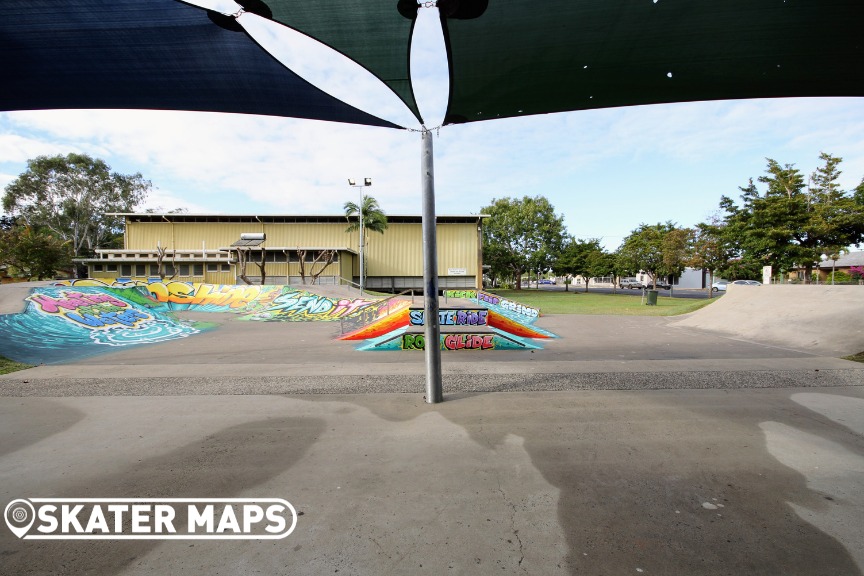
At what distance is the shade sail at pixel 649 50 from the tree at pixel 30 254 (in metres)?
55.6

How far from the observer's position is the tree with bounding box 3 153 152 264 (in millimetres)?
50344

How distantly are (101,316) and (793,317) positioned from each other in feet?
96.9

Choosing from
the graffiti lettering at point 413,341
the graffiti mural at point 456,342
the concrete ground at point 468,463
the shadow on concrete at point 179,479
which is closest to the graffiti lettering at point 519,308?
the graffiti mural at point 456,342

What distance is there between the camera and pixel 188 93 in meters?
5.45

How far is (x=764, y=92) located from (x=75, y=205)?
7432cm

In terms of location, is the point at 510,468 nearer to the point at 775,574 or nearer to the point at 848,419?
the point at 775,574

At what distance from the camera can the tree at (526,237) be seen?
2169 inches

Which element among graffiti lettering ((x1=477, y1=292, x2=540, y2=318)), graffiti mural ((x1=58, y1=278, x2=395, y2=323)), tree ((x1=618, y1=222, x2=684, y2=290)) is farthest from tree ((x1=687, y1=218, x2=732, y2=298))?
graffiti mural ((x1=58, y1=278, x2=395, y2=323))

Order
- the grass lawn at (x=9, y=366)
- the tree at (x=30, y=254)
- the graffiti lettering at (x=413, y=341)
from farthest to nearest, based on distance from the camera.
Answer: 1. the tree at (x=30, y=254)
2. the graffiti lettering at (x=413, y=341)
3. the grass lawn at (x=9, y=366)

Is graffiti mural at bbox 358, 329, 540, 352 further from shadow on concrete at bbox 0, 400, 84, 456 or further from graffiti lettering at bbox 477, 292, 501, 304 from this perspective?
graffiti lettering at bbox 477, 292, 501, 304

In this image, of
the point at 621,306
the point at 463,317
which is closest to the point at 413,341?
the point at 463,317

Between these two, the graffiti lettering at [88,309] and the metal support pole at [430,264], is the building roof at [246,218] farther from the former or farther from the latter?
the metal support pole at [430,264]

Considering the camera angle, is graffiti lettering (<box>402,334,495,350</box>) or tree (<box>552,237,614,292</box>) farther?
tree (<box>552,237,614,292</box>)

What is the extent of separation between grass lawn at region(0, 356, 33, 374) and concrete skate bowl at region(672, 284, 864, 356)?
21363 millimetres
